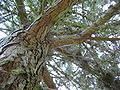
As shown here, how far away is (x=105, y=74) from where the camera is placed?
2.11m

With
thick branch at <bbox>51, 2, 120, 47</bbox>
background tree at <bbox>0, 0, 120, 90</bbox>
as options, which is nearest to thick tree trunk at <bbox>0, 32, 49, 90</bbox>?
background tree at <bbox>0, 0, 120, 90</bbox>

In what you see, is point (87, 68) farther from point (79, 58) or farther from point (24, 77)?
point (24, 77)

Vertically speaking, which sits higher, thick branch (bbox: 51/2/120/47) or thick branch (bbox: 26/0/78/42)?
thick branch (bbox: 26/0/78/42)

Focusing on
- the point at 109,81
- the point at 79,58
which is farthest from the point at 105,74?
the point at 79,58

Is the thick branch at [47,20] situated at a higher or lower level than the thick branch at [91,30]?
higher

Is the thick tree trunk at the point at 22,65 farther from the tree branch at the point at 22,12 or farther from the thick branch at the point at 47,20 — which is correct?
the tree branch at the point at 22,12

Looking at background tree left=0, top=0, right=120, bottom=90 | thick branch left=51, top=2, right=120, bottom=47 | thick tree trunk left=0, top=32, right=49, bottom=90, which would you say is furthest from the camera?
thick branch left=51, top=2, right=120, bottom=47

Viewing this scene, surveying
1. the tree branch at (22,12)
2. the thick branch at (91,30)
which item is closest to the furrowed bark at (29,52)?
the thick branch at (91,30)

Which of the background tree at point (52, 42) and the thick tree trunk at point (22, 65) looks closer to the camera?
the thick tree trunk at point (22, 65)

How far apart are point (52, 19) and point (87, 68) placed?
102 cm

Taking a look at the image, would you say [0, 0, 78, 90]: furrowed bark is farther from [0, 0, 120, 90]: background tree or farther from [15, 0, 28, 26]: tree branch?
[15, 0, 28, 26]: tree branch

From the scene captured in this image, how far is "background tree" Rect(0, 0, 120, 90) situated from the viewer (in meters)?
1.16

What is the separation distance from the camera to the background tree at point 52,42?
3.81 ft

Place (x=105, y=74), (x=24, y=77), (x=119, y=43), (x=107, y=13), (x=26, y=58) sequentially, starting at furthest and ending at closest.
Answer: (x=119, y=43) < (x=105, y=74) < (x=107, y=13) < (x=26, y=58) < (x=24, y=77)
